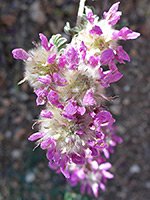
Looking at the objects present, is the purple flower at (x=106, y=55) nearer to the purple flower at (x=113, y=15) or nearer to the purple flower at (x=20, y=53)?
the purple flower at (x=113, y=15)

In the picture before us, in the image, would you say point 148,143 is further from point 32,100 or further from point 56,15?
point 56,15

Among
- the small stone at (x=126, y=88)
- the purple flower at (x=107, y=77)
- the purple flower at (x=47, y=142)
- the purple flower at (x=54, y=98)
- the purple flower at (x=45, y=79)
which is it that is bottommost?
the small stone at (x=126, y=88)

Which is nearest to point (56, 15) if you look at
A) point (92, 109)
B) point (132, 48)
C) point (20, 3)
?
point (20, 3)

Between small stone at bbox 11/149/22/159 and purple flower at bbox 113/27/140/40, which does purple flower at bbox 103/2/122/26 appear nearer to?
purple flower at bbox 113/27/140/40

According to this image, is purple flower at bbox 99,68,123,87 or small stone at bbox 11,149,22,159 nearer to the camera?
purple flower at bbox 99,68,123,87

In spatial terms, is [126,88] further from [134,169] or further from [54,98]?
[54,98]

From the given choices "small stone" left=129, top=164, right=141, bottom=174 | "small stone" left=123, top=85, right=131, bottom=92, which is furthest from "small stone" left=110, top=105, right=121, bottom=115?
"small stone" left=129, top=164, right=141, bottom=174

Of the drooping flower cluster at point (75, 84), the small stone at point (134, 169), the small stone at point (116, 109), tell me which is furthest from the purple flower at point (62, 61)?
the small stone at point (134, 169)

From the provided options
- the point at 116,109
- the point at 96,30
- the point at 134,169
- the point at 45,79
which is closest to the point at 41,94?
the point at 45,79
